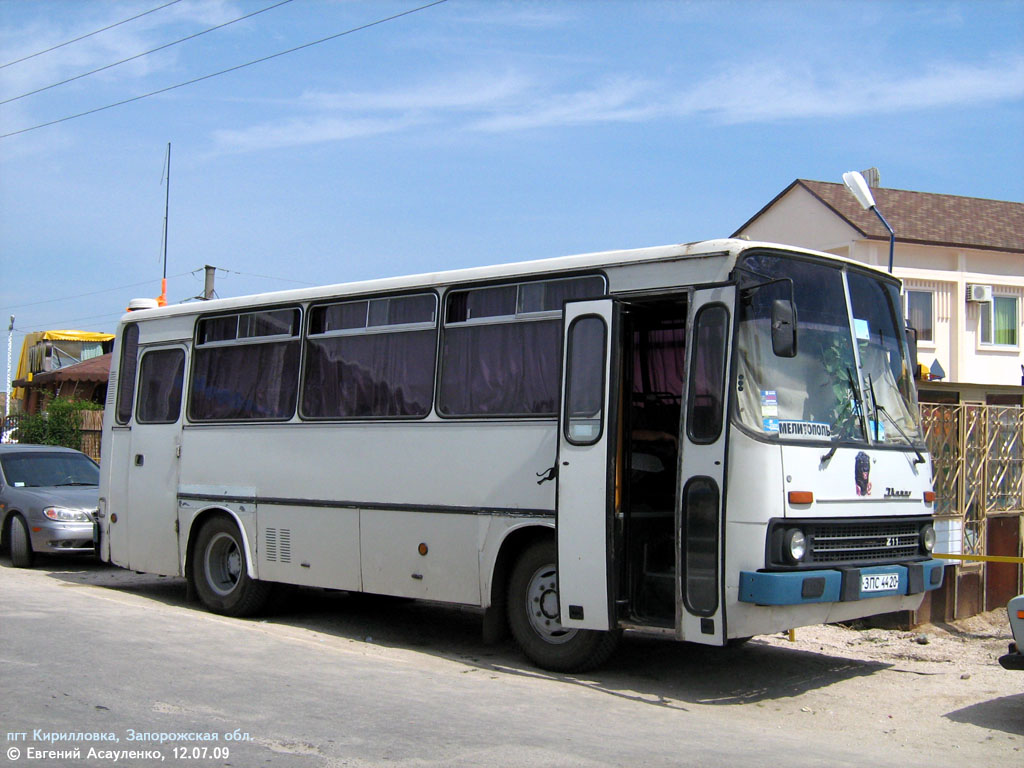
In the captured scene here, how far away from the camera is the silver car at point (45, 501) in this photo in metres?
14.6

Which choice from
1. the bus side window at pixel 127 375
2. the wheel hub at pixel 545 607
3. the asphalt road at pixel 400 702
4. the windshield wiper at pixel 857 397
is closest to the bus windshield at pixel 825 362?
the windshield wiper at pixel 857 397

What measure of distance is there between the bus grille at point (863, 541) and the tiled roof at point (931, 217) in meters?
24.0

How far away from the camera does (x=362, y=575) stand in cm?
997

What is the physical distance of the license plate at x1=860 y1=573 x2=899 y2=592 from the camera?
7797 millimetres

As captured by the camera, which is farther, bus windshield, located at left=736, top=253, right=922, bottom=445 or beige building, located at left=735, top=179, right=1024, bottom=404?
beige building, located at left=735, top=179, right=1024, bottom=404

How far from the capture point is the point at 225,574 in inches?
457

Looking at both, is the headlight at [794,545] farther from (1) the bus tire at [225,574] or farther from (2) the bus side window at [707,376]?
(1) the bus tire at [225,574]

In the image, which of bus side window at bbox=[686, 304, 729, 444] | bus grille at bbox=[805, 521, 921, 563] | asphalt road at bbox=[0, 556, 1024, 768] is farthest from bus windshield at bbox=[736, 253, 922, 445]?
asphalt road at bbox=[0, 556, 1024, 768]

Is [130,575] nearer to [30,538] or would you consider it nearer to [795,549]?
[30,538]

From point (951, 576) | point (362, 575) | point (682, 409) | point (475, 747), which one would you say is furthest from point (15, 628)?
point (951, 576)

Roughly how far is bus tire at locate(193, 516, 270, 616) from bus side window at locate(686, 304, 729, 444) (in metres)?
5.47

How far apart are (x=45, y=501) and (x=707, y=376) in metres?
10.5

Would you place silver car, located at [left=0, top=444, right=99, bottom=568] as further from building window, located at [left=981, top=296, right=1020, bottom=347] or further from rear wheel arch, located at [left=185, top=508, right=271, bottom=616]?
building window, located at [left=981, top=296, right=1020, bottom=347]

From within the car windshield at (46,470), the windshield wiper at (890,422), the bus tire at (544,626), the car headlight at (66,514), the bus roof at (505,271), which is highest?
the bus roof at (505,271)
